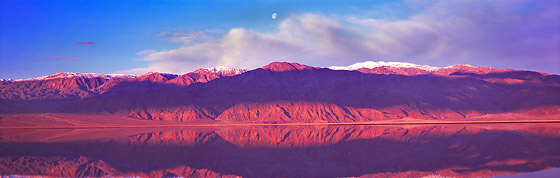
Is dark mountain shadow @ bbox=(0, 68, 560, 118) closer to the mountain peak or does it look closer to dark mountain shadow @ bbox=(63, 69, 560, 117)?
dark mountain shadow @ bbox=(63, 69, 560, 117)

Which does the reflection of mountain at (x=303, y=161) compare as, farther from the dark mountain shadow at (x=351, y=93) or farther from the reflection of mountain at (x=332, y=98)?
the dark mountain shadow at (x=351, y=93)

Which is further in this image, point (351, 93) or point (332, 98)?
point (351, 93)

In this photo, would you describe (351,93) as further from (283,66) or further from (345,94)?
(283,66)

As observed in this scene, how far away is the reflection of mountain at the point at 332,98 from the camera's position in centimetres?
13400

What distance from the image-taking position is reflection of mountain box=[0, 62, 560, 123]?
5276 inches

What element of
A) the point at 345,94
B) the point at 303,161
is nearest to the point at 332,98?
the point at 345,94

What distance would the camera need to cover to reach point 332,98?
150 metres

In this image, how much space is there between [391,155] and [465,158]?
17.8 ft

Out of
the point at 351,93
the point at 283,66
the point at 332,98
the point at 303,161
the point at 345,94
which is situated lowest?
the point at 303,161

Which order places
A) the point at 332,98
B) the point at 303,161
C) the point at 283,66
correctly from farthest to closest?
the point at 283,66 → the point at 332,98 → the point at 303,161

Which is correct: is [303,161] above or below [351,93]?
below

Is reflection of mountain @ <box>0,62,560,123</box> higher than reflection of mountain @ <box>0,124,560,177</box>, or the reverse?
reflection of mountain @ <box>0,62,560,123</box>

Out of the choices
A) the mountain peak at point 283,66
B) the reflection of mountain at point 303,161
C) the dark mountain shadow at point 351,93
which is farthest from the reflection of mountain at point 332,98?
the reflection of mountain at point 303,161

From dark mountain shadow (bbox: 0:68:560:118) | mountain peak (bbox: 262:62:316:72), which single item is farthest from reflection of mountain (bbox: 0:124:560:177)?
mountain peak (bbox: 262:62:316:72)
